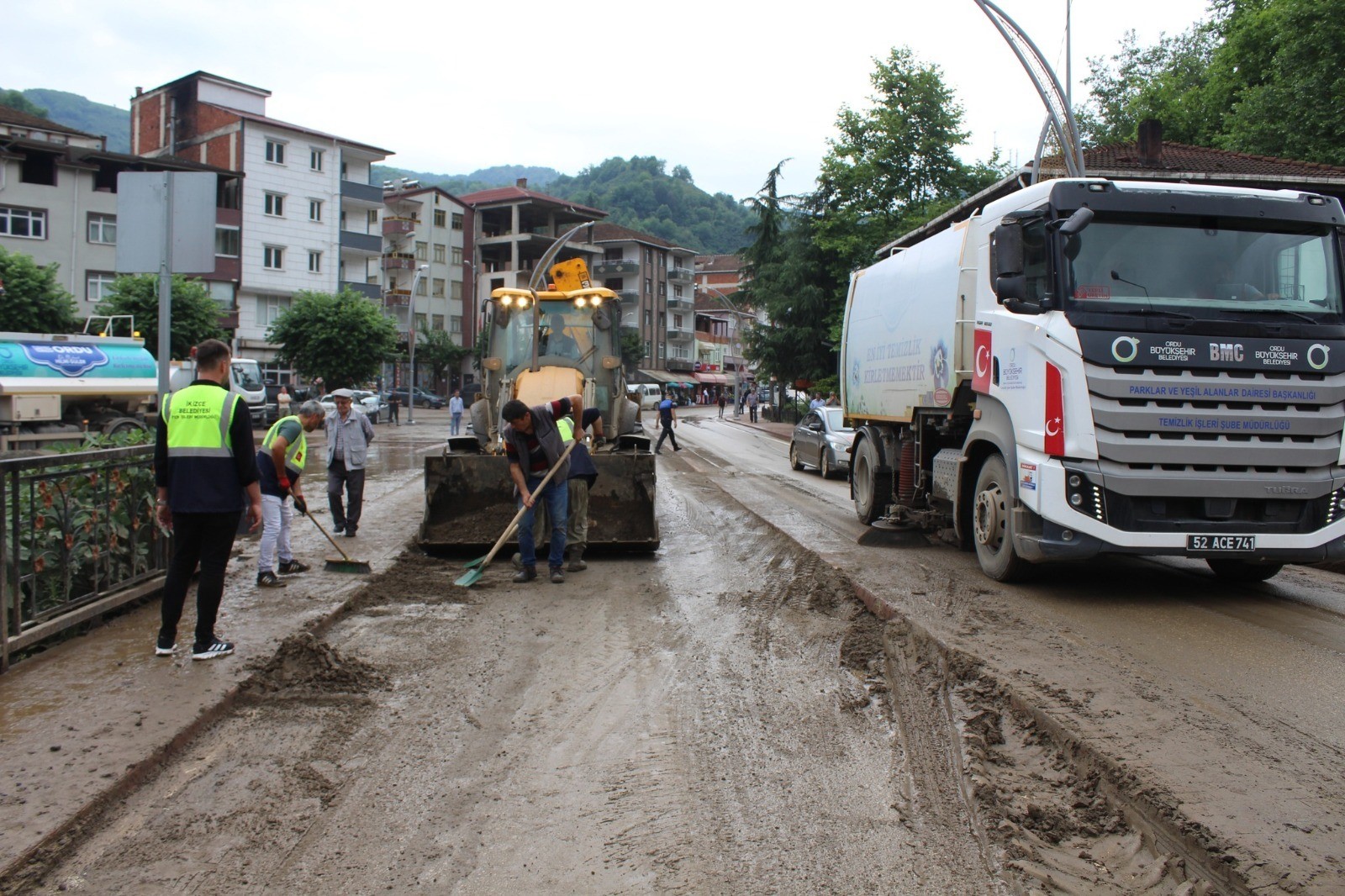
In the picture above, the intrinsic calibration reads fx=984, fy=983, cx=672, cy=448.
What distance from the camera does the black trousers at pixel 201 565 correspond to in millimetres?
5930

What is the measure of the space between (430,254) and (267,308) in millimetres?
22019

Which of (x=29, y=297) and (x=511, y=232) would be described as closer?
(x=29, y=297)

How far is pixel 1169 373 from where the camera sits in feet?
23.8

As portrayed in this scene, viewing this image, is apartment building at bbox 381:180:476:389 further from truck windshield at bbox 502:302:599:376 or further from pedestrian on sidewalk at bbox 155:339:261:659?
pedestrian on sidewalk at bbox 155:339:261:659

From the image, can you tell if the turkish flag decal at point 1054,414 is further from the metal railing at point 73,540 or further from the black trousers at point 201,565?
the metal railing at point 73,540

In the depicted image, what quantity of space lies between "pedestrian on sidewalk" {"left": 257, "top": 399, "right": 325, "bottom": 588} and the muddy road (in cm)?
118

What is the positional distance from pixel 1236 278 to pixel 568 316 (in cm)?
715

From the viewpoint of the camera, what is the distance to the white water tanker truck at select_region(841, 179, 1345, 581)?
723 centimetres

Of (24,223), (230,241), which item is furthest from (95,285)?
(230,241)

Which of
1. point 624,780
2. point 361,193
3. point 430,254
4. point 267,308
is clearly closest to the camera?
point 624,780

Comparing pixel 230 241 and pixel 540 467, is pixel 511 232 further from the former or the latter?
pixel 540 467

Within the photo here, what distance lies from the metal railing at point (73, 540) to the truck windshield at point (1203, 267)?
279 inches

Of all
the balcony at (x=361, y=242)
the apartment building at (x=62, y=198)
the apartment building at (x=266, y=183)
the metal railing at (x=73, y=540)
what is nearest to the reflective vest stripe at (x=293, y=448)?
the metal railing at (x=73, y=540)

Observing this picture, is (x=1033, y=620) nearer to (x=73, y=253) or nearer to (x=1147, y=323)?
(x=1147, y=323)
